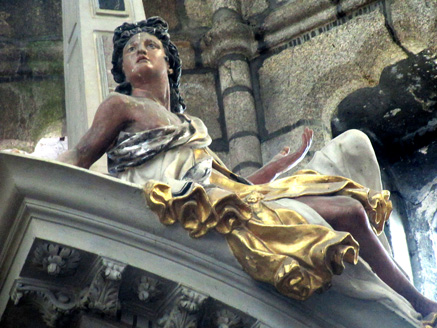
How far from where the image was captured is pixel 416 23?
486 cm

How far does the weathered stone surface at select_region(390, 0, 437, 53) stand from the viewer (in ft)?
15.8

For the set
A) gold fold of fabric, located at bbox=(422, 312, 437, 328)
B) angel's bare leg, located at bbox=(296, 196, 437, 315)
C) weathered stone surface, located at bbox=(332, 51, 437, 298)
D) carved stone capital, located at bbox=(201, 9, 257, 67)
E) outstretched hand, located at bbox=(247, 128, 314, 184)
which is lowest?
gold fold of fabric, located at bbox=(422, 312, 437, 328)

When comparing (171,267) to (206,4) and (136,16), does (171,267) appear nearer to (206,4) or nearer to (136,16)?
(136,16)

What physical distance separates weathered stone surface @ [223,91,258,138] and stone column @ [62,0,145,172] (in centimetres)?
88

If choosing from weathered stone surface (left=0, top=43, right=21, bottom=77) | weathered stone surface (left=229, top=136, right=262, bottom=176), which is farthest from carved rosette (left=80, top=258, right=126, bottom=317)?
weathered stone surface (left=0, top=43, right=21, bottom=77)

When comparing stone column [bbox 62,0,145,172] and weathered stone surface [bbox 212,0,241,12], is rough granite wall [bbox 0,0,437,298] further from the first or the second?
stone column [bbox 62,0,145,172]

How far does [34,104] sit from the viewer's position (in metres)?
5.17

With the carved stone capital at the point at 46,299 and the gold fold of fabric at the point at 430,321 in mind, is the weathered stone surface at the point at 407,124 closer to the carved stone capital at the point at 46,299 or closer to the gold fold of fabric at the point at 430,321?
the gold fold of fabric at the point at 430,321

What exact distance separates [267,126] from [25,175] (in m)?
2.39

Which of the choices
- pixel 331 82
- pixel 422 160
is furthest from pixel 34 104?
pixel 422 160

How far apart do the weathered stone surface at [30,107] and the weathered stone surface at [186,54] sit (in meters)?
0.55

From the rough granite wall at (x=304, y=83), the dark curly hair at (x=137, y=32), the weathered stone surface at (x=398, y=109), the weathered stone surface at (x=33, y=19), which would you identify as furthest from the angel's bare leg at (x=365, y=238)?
the weathered stone surface at (x=33, y=19)

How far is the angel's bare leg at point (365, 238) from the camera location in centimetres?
283

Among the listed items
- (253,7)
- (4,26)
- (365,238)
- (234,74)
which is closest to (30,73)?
(4,26)
